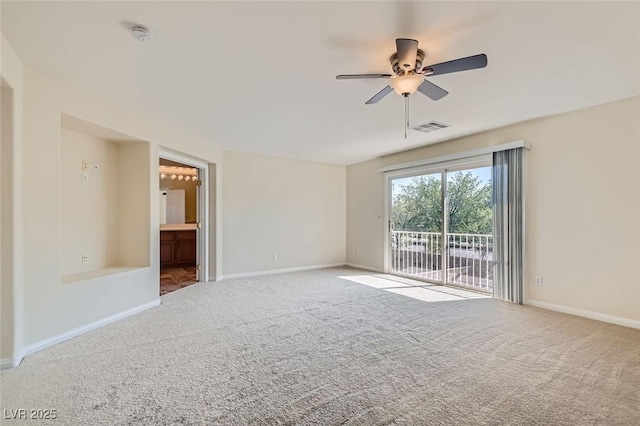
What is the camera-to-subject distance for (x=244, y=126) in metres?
4.21

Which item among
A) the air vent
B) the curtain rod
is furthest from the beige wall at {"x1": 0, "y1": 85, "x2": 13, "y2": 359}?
the curtain rod

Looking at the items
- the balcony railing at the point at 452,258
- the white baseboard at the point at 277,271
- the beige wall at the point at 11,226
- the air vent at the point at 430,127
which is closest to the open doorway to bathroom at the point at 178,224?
the white baseboard at the point at 277,271

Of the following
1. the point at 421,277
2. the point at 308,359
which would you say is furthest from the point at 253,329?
the point at 421,277

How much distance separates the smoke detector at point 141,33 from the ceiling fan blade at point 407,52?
1.73 meters

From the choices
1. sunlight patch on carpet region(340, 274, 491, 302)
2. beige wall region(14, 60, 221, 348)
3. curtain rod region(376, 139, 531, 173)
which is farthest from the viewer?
sunlight patch on carpet region(340, 274, 491, 302)

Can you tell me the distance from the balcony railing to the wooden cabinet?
193 inches

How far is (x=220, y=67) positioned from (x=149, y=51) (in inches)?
21.1

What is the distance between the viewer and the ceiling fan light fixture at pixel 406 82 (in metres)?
2.30

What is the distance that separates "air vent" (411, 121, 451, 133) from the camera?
412cm

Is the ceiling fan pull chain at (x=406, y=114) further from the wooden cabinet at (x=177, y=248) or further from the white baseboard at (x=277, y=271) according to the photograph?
the wooden cabinet at (x=177, y=248)

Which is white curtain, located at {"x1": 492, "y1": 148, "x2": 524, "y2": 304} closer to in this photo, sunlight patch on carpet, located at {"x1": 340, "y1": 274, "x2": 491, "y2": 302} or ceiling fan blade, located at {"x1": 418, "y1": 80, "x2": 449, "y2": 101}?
sunlight patch on carpet, located at {"x1": 340, "y1": 274, "x2": 491, "y2": 302}

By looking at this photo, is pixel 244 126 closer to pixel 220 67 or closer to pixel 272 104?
pixel 272 104

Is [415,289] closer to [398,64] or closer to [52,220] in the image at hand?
[398,64]

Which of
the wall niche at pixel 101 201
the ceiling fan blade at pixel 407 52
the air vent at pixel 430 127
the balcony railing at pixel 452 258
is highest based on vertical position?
the air vent at pixel 430 127
